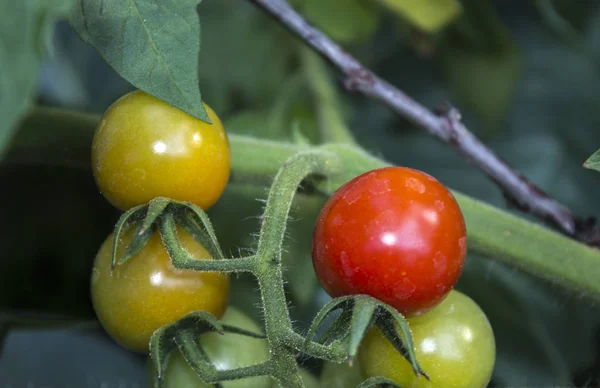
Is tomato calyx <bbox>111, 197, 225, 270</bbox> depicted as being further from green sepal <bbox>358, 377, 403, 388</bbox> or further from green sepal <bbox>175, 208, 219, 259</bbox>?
green sepal <bbox>358, 377, 403, 388</bbox>

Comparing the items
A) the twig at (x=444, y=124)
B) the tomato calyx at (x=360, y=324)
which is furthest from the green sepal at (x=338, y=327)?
the twig at (x=444, y=124)

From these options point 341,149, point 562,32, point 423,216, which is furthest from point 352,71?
point 562,32

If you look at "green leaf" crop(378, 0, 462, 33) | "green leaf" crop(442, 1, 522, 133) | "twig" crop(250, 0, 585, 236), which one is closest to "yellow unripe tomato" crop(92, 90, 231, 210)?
"twig" crop(250, 0, 585, 236)

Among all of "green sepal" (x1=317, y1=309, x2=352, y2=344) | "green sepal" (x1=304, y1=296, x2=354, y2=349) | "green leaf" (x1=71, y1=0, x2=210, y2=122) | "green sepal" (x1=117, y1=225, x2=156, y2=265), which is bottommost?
"green sepal" (x1=117, y1=225, x2=156, y2=265)

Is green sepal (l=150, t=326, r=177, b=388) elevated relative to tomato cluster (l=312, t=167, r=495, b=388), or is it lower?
lower

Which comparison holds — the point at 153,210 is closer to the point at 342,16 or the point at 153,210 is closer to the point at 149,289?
the point at 149,289
